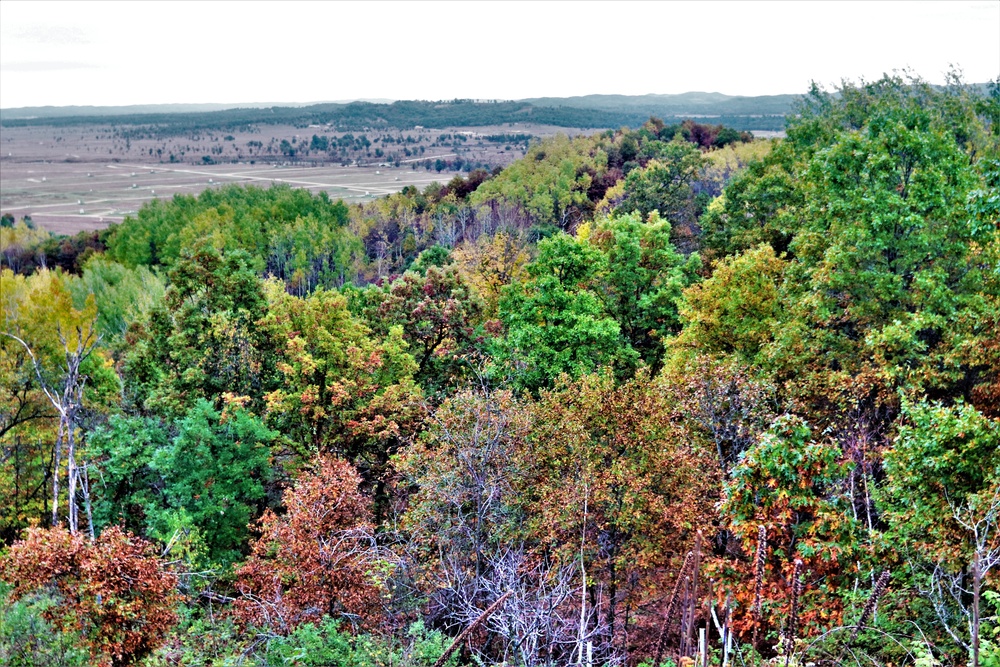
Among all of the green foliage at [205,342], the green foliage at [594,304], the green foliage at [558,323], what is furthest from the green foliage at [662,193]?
the green foliage at [205,342]

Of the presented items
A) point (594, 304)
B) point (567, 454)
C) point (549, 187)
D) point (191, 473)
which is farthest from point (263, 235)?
point (567, 454)

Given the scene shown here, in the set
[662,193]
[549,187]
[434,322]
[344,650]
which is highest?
[549,187]

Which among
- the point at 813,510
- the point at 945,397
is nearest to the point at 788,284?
the point at 945,397

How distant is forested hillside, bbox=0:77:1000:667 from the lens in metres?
10.9

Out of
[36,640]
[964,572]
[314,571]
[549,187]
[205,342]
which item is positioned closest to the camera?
[964,572]

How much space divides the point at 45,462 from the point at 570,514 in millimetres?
22125

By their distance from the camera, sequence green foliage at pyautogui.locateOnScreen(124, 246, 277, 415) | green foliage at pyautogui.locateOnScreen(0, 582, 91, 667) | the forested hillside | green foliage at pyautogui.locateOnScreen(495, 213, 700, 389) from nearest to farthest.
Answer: the forested hillside, green foliage at pyautogui.locateOnScreen(0, 582, 91, 667), green foliage at pyautogui.locateOnScreen(124, 246, 277, 415), green foliage at pyautogui.locateOnScreen(495, 213, 700, 389)

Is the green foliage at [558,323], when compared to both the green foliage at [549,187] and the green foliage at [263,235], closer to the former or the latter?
the green foliage at [549,187]

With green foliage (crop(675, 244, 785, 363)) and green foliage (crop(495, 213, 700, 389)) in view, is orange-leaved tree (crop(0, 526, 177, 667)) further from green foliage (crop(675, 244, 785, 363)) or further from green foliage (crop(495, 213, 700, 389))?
green foliage (crop(675, 244, 785, 363))

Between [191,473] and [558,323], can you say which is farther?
[558,323]

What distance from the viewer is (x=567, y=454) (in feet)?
55.1

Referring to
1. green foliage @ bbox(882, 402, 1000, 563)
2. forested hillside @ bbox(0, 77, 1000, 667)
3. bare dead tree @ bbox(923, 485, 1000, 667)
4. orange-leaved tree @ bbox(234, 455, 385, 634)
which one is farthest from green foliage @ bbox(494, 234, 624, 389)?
bare dead tree @ bbox(923, 485, 1000, 667)

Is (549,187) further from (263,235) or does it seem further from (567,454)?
(567,454)

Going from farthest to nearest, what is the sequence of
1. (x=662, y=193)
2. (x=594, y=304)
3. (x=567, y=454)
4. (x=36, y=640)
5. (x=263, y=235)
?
(x=263, y=235), (x=662, y=193), (x=594, y=304), (x=567, y=454), (x=36, y=640)
